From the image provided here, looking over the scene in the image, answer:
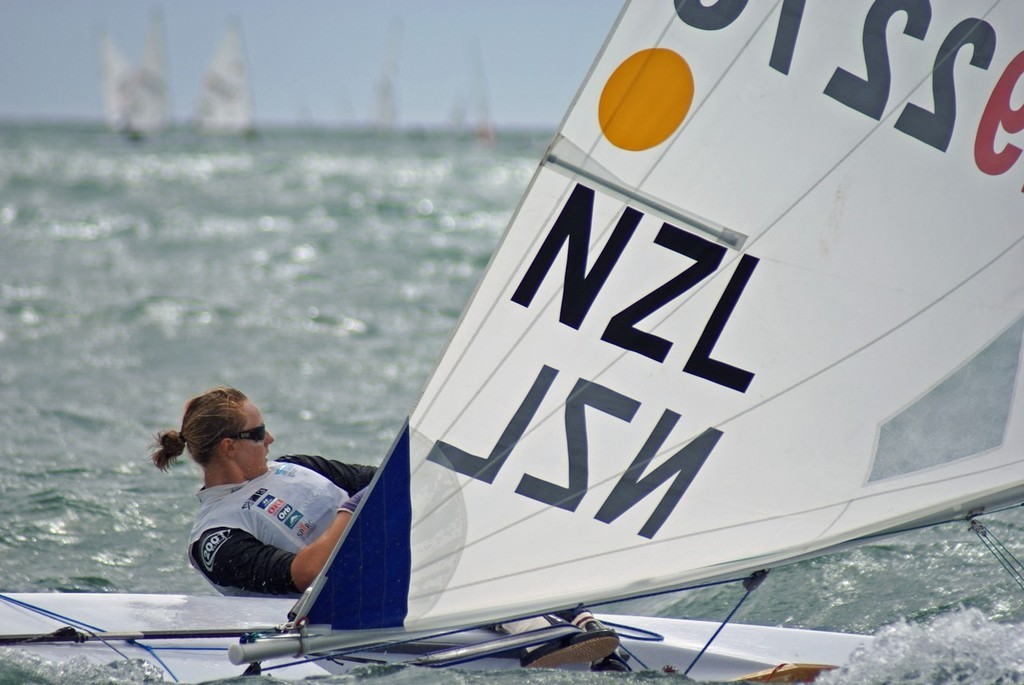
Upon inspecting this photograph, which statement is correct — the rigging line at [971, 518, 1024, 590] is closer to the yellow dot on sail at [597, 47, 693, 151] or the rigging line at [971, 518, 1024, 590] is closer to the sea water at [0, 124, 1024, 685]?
the sea water at [0, 124, 1024, 685]

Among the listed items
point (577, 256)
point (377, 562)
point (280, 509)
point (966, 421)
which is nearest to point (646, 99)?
point (577, 256)

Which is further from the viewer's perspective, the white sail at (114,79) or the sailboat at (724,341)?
the white sail at (114,79)

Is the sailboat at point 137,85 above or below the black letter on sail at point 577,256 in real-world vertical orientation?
below

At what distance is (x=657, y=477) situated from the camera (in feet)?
6.35

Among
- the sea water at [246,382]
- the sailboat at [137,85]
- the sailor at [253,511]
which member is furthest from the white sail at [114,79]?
the sailor at [253,511]

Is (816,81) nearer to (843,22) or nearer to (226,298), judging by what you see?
(843,22)

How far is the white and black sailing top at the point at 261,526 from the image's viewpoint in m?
2.34

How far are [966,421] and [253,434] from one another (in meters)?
1.42

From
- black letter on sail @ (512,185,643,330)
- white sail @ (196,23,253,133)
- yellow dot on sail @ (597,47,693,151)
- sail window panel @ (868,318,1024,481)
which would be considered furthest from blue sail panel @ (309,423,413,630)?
white sail @ (196,23,253,133)

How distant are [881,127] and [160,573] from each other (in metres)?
2.40

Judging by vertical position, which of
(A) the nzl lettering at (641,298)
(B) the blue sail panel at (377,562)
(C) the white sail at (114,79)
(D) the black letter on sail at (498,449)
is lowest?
(C) the white sail at (114,79)

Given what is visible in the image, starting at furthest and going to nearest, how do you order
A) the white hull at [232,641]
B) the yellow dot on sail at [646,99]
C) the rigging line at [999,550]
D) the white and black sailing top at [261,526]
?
the white and black sailing top at [261,526]
the white hull at [232,641]
the rigging line at [999,550]
the yellow dot on sail at [646,99]

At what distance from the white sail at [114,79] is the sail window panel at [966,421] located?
33.0m

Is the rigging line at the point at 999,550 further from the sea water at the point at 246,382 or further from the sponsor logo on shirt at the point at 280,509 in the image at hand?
the sponsor logo on shirt at the point at 280,509
